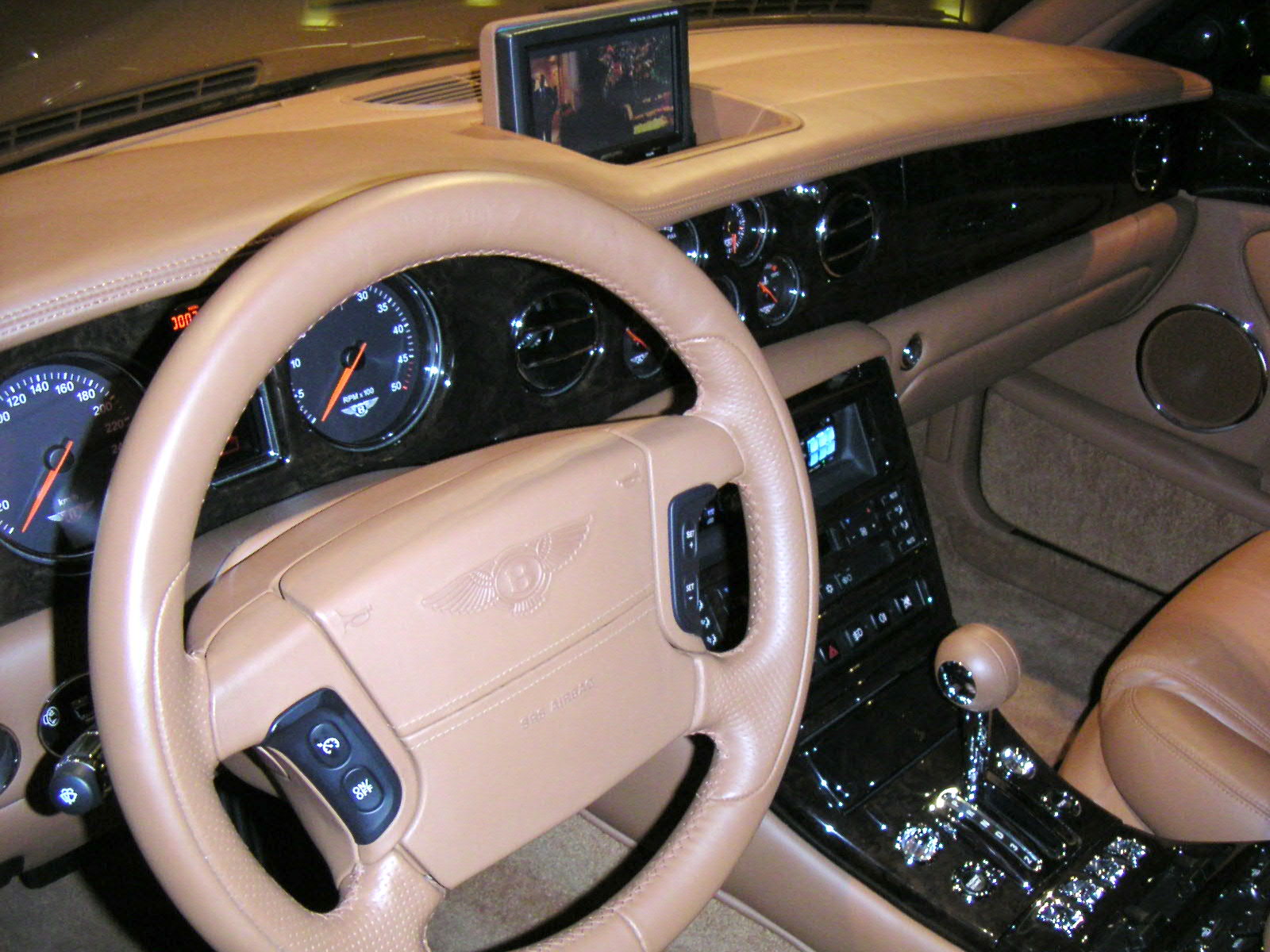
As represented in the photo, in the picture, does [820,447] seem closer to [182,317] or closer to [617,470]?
[617,470]

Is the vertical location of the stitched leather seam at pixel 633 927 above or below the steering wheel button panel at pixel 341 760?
below

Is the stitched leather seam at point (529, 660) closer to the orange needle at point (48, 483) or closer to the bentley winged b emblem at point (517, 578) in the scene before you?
the bentley winged b emblem at point (517, 578)

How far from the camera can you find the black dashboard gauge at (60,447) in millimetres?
933

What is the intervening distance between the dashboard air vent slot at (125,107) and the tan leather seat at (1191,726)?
128 centimetres

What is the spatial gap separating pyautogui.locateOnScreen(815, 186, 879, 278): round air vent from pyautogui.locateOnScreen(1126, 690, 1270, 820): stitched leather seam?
25.7 inches

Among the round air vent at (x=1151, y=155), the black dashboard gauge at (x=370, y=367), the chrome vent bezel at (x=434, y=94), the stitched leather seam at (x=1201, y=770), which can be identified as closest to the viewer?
the black dashboard gauge at (x=370, y=367)

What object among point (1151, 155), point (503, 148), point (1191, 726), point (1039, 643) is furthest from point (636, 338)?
point (1039, 643)

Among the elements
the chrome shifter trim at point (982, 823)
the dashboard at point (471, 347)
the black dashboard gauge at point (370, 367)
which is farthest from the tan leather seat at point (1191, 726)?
the black dashboard gauge at point (370, 367)

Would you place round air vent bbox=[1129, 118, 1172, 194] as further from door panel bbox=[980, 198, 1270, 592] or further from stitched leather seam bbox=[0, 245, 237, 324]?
stitched leather seam bbox=[0, 245, 237, 324]

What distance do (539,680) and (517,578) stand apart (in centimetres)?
8

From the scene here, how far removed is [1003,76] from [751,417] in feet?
3.49

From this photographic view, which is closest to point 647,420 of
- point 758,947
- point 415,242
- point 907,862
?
point 415,242

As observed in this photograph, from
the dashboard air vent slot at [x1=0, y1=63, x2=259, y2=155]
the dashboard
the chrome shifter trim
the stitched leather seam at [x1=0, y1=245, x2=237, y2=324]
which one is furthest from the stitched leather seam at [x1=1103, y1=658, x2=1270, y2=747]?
the dashboard air vent slot at [x1=0, y1=63, x2=259, y2=155]

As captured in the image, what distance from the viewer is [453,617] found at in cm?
83
